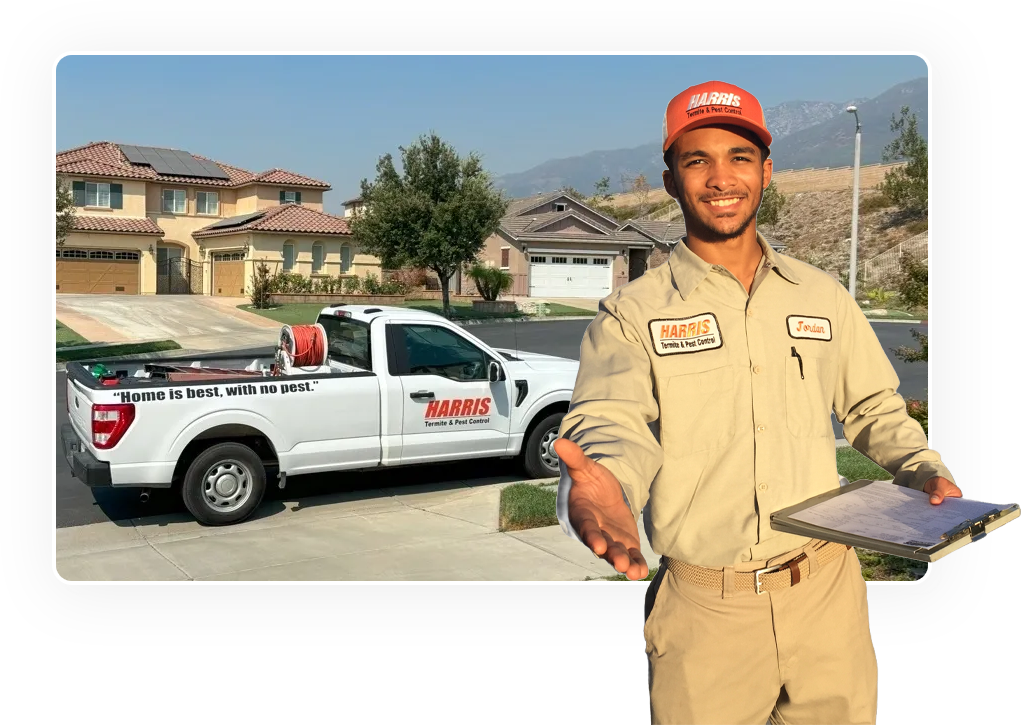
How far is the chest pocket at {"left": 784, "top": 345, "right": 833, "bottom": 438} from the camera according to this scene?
253 cm

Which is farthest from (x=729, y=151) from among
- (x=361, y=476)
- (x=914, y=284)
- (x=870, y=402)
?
(x=361, y=476)

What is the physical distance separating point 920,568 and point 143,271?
4.86 m

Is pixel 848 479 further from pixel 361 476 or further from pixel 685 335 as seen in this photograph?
pixel 685 335

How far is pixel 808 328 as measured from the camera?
258cm

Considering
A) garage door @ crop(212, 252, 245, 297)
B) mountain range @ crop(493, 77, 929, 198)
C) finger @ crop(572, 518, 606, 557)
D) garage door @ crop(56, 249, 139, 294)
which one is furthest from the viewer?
garage door @ crop(212, 252, 245, 297)

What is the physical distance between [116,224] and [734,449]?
4979 millimetres

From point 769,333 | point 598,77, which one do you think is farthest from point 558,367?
point 769,333

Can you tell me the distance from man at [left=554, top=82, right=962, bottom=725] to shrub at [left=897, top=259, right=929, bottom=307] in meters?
3.53

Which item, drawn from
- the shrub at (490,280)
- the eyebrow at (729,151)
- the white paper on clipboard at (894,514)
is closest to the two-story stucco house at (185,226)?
the shrub at (490,280)

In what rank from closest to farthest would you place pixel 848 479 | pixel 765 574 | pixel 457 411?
pixel 765 574 → pixel 848 479 → pixel 457 411

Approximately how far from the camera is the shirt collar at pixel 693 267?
8.39ft

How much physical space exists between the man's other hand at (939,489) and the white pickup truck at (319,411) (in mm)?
4662

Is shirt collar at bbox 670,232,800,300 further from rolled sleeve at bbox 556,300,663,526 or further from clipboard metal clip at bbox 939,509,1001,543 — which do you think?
clipboard metal clip at bbox 939,509,1001,543

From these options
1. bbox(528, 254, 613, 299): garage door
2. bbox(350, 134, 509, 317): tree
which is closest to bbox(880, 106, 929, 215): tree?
bbox(528, 254, 613, 299): garage door
